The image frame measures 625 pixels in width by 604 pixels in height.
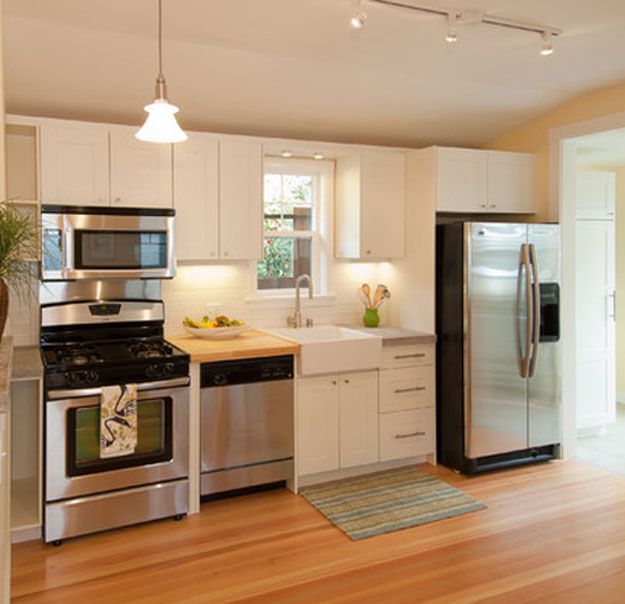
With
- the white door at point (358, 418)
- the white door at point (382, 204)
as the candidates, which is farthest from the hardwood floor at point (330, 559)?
the white door at point (382, 204)

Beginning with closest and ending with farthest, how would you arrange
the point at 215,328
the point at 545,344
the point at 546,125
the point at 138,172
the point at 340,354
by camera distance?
1. the point at 138,172
2. the point at 340,354
3. the point at 215,328
4. the point at 545,344
5. the point at 546,125

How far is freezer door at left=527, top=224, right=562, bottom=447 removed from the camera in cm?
432

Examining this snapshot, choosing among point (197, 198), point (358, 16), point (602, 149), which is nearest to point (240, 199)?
point (197, 198)

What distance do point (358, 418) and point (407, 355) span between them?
0.55 meters

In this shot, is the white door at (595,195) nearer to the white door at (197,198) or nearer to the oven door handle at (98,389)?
the white door at (197,198)

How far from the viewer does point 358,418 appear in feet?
13.4

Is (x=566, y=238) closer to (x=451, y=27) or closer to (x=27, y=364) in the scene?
(x=451, y=27)

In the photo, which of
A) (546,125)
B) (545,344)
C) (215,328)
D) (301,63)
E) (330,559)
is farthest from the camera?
(546,125)

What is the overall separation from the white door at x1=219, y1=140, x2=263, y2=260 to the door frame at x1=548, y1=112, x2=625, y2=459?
212cm

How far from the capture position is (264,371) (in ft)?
12.3

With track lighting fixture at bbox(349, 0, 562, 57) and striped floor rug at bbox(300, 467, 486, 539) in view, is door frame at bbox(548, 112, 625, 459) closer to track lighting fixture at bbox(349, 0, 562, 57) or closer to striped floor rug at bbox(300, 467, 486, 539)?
track lighting fixture at bbox(349, 0, 562, 57)

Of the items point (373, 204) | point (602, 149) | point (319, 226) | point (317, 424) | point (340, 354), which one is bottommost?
point (317, 424)

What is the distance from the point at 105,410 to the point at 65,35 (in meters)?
1.91

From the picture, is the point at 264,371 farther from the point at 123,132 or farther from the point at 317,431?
the point at 123,132
